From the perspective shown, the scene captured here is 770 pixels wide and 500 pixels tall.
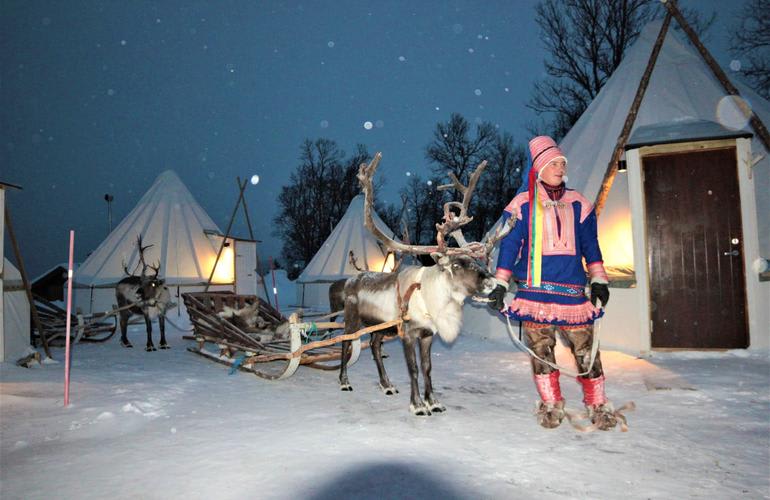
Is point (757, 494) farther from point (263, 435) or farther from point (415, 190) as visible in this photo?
point (415, 190)

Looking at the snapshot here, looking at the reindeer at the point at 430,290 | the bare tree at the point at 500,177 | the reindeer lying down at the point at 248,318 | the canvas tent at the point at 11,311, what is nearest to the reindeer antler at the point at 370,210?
the reindeer at the point at 430,290

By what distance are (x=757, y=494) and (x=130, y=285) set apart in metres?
11.7

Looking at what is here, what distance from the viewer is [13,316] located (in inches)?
313

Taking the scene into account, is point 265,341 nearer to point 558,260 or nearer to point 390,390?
point 390,390

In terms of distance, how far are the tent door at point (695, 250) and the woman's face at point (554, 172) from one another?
4.53 metres

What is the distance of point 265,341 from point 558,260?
4.66 metres

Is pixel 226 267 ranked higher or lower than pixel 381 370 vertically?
higher

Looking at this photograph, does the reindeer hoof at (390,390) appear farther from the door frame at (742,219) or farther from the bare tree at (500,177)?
the bare tree at (500,177)

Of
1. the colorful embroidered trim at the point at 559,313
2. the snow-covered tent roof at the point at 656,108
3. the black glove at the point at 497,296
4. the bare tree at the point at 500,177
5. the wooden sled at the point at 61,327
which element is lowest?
the wooden sled at the point at 61,327

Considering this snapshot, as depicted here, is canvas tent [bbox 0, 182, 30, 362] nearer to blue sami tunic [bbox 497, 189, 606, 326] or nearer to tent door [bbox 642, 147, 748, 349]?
blue sami tunic [bbox 497, 189, 606, 326]

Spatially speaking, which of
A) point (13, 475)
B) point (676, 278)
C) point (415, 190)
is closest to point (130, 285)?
point (13, 475)

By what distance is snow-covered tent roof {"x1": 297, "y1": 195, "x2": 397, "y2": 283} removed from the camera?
20406mm

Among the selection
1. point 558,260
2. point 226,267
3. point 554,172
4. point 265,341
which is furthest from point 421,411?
point 226,267

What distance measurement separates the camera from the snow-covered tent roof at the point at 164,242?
1548cm
